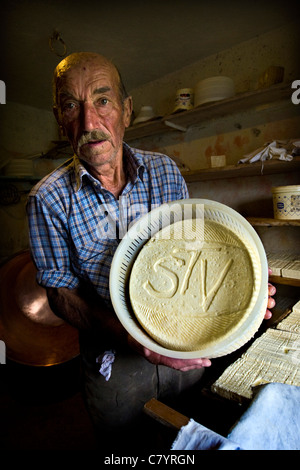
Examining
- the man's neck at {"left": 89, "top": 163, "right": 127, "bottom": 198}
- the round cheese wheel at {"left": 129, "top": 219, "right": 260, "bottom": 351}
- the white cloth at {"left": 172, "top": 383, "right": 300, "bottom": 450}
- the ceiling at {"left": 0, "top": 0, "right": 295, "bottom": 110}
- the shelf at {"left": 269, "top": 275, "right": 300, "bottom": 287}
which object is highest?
the ceiling at {"left": 0, "top": 0, "right": 295, "bottom": 110}

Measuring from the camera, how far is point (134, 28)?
2273mm

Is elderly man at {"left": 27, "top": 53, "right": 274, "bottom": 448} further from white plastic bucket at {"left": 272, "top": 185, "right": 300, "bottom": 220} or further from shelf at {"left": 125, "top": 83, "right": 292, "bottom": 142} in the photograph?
shelf at {"left": 125, "top": 83, "right": 292, "bottom": 142}

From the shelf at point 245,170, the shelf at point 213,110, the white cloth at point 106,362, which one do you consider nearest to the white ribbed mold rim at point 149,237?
the white cloth at point 106,362

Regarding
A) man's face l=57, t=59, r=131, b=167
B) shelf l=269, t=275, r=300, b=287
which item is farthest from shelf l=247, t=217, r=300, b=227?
man's face l=57, t=59, r=131, b=167

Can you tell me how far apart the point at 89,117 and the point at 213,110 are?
5.67 feet

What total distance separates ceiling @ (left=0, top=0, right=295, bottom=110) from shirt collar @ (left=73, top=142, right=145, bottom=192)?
142cm

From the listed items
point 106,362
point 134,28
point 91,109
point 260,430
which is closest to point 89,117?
point 91,109

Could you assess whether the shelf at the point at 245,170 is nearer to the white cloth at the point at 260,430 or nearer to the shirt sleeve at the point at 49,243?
the shirt sleeve at the point at 49,243

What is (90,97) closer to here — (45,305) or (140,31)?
(140,31)

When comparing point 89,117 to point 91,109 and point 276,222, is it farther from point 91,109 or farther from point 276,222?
point 276,222

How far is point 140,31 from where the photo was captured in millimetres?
Answer: 2312

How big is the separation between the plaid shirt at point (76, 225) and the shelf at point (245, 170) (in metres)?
1.27

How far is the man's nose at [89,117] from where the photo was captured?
1.10 m

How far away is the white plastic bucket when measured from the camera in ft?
6.44
